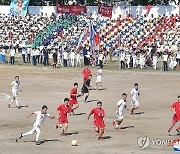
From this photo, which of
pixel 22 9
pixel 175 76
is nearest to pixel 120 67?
pixel 175 76

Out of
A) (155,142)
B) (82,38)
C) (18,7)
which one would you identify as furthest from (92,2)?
(155,142)

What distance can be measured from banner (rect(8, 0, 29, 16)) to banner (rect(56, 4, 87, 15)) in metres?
4.43

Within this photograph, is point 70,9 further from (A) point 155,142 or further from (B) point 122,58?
(A) point 155,142

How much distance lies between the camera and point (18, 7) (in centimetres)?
7138

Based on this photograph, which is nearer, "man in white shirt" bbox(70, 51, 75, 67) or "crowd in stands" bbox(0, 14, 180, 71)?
"man in white shirt" bbox(70, 51, 75, 67)

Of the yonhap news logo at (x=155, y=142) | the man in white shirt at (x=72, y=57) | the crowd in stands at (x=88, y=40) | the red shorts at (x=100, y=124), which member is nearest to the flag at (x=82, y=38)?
the crowd in stands at (x=88, y=40)

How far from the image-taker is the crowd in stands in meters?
55.5

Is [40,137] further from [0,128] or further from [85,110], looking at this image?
[85,110]

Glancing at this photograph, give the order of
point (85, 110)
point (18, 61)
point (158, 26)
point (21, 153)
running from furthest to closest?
point (158, 26), point (18, 61), point (85, 110), point (21, 153)

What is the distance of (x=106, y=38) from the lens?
212 ft

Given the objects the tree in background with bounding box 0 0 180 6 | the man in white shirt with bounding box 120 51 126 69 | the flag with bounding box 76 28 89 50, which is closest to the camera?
the man in white shirt with bounding box 120 51 126 69

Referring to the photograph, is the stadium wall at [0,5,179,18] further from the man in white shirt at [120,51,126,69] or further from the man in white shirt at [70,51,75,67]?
the man in white shirt at [120,51,126,69]

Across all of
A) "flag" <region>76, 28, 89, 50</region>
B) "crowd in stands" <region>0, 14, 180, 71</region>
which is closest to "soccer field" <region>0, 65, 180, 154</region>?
"crowd in stands" <region>0, 14, 180, 71</region>

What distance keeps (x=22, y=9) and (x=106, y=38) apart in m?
12.4
